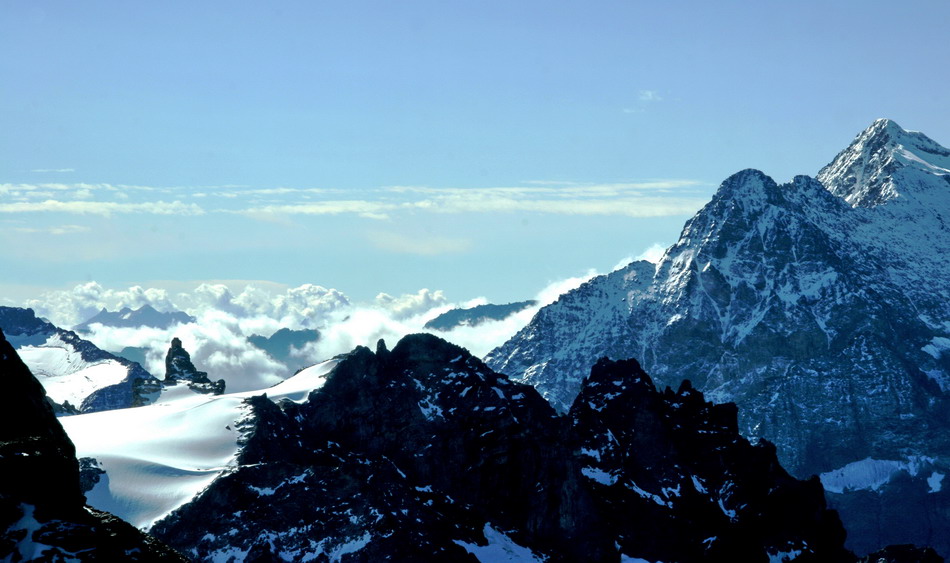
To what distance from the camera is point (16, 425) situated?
80562mm

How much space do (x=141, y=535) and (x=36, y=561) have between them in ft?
19.6

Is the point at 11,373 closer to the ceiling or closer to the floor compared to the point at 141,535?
closer to the ceiling

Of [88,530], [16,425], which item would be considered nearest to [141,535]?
[88,530]

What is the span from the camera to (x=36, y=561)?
207 ft

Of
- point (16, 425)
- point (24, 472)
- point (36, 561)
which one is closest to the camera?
point (36, 561)

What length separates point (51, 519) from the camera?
6594 centimetres

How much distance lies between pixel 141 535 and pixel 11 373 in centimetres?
2087

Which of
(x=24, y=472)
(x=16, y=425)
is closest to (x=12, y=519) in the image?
(x=24, y=472)

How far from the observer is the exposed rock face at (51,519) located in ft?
211

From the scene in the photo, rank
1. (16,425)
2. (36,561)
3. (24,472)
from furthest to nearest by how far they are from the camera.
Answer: (16,425) → (24,472) → (36,561)

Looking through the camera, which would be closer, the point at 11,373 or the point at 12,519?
the point at 12,519

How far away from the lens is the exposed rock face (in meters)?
64.2

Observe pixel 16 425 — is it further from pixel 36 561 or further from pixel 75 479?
pixel 36 561

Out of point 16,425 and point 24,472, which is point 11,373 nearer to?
point 16,425
